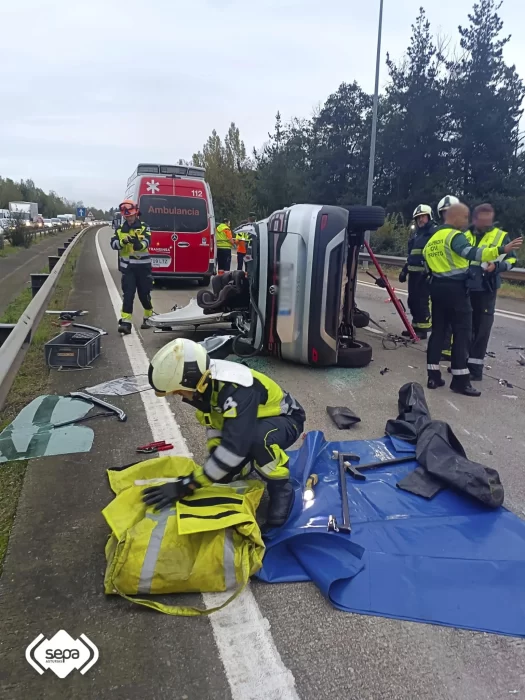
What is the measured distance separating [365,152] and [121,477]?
30.8 meters

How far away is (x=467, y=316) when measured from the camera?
5043mm

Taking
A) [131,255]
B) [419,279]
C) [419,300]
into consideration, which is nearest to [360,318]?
[419,300]

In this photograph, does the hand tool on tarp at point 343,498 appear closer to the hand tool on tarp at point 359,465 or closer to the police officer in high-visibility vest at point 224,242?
the hand tool on tarp at point 359,465

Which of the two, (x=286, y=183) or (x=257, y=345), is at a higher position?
(x=286, y=183)

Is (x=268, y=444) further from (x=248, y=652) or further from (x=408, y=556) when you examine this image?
(x=248, y=652)

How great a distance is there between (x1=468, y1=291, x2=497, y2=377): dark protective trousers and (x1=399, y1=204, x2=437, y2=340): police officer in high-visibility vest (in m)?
1.85

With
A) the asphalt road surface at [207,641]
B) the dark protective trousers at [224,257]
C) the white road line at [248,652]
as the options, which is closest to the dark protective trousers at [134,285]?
the asphalt road surface at [207,641]

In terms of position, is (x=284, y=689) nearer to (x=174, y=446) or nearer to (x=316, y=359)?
(x=174, y=446)

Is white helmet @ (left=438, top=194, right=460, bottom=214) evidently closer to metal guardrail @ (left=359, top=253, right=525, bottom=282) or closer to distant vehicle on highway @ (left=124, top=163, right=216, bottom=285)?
distant vehicle on highway @ (left=124, top=163, right=216, bottom=285)

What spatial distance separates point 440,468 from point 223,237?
12.1 meters

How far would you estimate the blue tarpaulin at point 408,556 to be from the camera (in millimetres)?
2125

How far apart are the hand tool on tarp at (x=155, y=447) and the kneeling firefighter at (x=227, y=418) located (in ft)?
2.63

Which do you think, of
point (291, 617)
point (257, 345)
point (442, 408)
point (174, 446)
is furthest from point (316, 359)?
point (291, 617)

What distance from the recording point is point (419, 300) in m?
7.48
